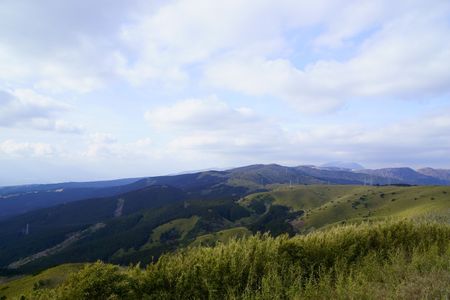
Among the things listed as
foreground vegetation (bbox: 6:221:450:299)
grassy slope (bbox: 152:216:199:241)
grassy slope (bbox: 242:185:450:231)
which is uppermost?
foreground vegetation (bbox: 6:221:450:299)

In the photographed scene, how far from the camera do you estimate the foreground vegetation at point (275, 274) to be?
6316 mm

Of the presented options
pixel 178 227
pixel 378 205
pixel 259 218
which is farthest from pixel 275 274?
pixel 178 227

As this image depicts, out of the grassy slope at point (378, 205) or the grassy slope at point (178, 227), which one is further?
the grassy slope at point (178, 227)

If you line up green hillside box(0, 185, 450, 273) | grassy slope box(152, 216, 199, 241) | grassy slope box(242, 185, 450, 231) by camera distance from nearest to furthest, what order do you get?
grassy slope box(242, 185, 450, 231)
green hillside box(0, 185, 450, 273)
grassy slope box(152, 216, 199, 241)

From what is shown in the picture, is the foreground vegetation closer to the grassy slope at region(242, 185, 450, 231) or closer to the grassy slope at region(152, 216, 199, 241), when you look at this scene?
the grassy slope at region(242, 185, 450, 231)

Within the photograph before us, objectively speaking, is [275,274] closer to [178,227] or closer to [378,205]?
[378,205]

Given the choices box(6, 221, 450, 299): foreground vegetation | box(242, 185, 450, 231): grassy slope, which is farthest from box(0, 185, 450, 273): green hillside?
box(6, 221, 450, 299): foreground vegetation

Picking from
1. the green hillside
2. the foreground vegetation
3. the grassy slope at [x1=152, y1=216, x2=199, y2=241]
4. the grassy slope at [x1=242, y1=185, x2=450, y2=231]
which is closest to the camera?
the foreground vegetation

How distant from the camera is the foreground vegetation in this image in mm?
6316

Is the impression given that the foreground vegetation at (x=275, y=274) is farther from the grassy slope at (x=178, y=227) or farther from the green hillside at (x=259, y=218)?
the grassy slope at (x=178, y=227)

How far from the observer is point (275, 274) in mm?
7035

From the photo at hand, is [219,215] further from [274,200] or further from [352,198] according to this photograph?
[352,198]

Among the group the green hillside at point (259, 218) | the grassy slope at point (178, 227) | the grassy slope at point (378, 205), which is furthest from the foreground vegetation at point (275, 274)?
the grassy slope at point (178, 227)

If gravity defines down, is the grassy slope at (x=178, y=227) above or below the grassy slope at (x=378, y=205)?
below
